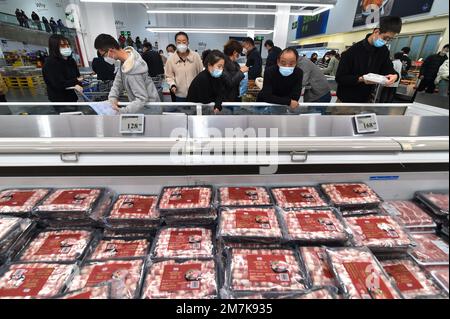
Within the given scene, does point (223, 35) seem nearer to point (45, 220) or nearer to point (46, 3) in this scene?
point (46, 3)

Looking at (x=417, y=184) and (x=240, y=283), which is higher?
(x=417, y=184)

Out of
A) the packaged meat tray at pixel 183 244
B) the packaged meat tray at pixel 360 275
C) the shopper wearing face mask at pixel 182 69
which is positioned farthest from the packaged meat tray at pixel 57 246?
the shopper wearing face mask at pixel 182 69

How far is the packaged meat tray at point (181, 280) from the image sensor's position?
1047 mm

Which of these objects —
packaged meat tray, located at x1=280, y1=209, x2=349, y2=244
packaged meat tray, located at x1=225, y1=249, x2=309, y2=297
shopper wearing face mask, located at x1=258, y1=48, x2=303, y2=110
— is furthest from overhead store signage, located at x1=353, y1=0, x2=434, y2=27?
packaged meat tray, located at x1=225, y1=249, x2=309, y2=297

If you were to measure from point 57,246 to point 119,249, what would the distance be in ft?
0.98

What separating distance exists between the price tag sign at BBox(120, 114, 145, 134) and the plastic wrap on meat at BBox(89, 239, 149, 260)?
2.05ft

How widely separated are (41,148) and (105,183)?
39 cm

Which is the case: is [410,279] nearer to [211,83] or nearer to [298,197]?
[298,197]

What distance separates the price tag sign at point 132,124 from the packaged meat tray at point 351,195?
1158 mm

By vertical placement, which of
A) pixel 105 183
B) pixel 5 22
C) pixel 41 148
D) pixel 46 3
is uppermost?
pixel 46 3

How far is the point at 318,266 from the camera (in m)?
1.15

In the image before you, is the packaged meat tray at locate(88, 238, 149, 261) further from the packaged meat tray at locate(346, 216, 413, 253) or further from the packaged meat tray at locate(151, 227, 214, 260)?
the packaged meat tray at locate(346, 216, 413, 253)

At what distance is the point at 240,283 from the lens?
107cm
